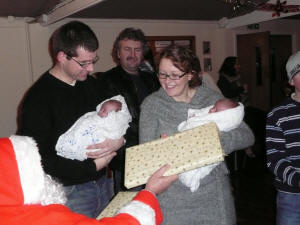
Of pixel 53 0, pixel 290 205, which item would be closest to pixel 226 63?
pixel 53 0

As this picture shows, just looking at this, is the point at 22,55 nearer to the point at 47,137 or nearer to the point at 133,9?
the point at 133,9

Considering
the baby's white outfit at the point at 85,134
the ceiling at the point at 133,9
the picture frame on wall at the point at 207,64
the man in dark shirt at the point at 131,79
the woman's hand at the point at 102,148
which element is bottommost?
the woman's hand at the point at 102,148

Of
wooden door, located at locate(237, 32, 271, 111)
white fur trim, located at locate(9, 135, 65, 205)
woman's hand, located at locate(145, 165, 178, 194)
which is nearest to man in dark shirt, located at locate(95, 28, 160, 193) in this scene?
woman's hand, located at locate(145, 165, 178, 194)

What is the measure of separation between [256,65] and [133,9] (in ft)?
11.2

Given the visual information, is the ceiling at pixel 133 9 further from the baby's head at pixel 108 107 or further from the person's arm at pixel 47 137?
Answer: the person's arm at pixel 47 137

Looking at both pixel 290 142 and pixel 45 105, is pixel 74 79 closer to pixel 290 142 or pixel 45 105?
pixel 45 105

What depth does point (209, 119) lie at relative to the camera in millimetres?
1670

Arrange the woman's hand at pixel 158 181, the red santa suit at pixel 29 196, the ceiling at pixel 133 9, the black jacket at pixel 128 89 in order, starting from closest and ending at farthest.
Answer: the red santa suit at pixel 29 196, the woman's hand at pixel 158 181, the black jacket at pixel 128 89, the ceiling at pixel 133 9

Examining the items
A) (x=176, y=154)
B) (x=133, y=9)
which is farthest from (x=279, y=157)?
(x=133, y=9)

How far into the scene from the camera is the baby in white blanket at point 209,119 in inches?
63.4

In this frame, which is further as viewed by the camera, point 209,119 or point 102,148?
point 102,148

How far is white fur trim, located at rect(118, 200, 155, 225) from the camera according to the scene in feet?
3.73

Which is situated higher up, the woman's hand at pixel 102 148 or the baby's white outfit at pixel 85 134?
the baby's white outfit at pixel 85 134

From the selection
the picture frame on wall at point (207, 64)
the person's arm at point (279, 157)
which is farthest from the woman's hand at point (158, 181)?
the picture frame on wall at point (207, 64)
